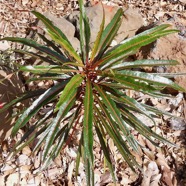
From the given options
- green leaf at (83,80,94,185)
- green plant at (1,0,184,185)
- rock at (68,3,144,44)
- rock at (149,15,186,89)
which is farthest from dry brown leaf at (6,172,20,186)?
rock at (149,15,186,89)

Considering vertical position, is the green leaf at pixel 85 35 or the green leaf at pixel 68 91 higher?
the green leaf at pixel 85 35

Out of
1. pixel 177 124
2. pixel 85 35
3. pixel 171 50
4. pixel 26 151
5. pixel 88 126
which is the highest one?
pixel 171 50

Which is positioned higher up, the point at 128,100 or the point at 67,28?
the point at 67,28

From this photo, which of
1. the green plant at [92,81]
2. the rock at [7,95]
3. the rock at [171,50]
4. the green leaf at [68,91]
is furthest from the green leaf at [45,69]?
the rock at [171,50]

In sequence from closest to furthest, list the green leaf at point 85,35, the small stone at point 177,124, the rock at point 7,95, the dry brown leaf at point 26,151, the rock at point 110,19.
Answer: the green leaf at point 85,35 → the rock at point 7,95 → the dry brown leaf at point 26,151 → the small stone at point 177,124 → the rock at point 110,19

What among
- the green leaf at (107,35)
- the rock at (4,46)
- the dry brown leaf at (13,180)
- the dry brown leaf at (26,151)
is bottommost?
the dry brown leaf at (13,180)

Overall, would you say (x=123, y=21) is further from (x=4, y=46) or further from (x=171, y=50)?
(x=4, y=46)

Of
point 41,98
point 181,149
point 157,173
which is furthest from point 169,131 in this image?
point 41,98

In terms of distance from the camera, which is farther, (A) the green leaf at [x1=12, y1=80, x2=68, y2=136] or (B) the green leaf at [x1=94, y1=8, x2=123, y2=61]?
(B) the green leaf at [x1=94, y1=8, x2=123, y2=61]

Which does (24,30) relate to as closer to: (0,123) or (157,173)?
(0,123)

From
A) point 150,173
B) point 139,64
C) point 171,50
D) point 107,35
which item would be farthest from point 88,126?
point 171,50

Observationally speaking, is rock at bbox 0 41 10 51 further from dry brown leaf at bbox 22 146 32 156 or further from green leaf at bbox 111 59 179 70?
green leaf at bbox 111 59 179 70

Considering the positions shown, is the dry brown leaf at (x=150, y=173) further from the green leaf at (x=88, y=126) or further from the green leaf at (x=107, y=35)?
the green leaf at (x=107, y=35)
